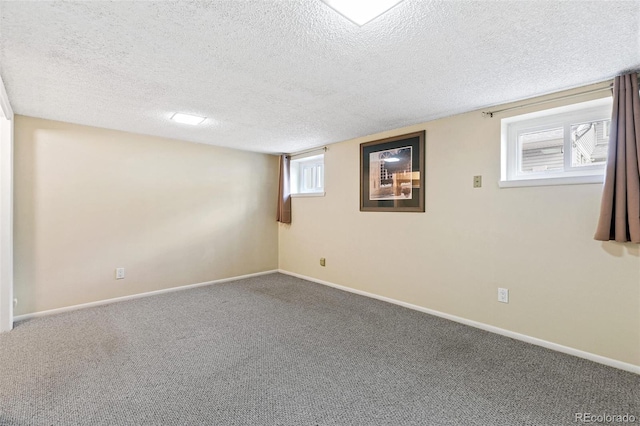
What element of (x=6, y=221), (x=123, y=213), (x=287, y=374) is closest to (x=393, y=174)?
(x=287, y=374)

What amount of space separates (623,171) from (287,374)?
9.07ft

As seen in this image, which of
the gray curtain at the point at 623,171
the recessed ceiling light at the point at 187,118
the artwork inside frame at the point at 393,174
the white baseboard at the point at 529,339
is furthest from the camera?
the artwork inside frame at the point at 393,174

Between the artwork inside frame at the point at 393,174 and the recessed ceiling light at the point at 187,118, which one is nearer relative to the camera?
the recessed ceiling light at the point at 187,118

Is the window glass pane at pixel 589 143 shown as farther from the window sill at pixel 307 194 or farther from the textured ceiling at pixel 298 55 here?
the window sill at pixel 307 194

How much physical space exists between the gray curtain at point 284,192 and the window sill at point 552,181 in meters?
3.21

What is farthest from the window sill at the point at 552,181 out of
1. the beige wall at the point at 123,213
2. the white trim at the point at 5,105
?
the white trim at the point at 5,105

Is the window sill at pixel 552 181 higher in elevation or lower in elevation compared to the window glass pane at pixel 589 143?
lower

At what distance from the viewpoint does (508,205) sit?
2.67 metres

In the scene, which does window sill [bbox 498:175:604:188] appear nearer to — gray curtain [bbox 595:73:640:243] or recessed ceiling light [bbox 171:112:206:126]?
gray curtain [bbox 595:73:640:243]

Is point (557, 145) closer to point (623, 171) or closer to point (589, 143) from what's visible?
point (589, 143)

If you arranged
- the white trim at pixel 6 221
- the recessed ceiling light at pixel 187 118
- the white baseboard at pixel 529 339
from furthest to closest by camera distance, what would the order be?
the recessed ceiling light at pixel 187 118 → the white trim at pixel 6 221 → the white baseboard at pixel 529 339

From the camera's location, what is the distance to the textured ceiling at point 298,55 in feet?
4.72

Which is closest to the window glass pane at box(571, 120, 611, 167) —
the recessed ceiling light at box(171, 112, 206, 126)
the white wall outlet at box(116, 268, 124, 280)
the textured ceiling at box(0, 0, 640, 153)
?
the textured ceiling at box(0, 0, 640, 153)

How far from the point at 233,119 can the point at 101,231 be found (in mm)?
2137
